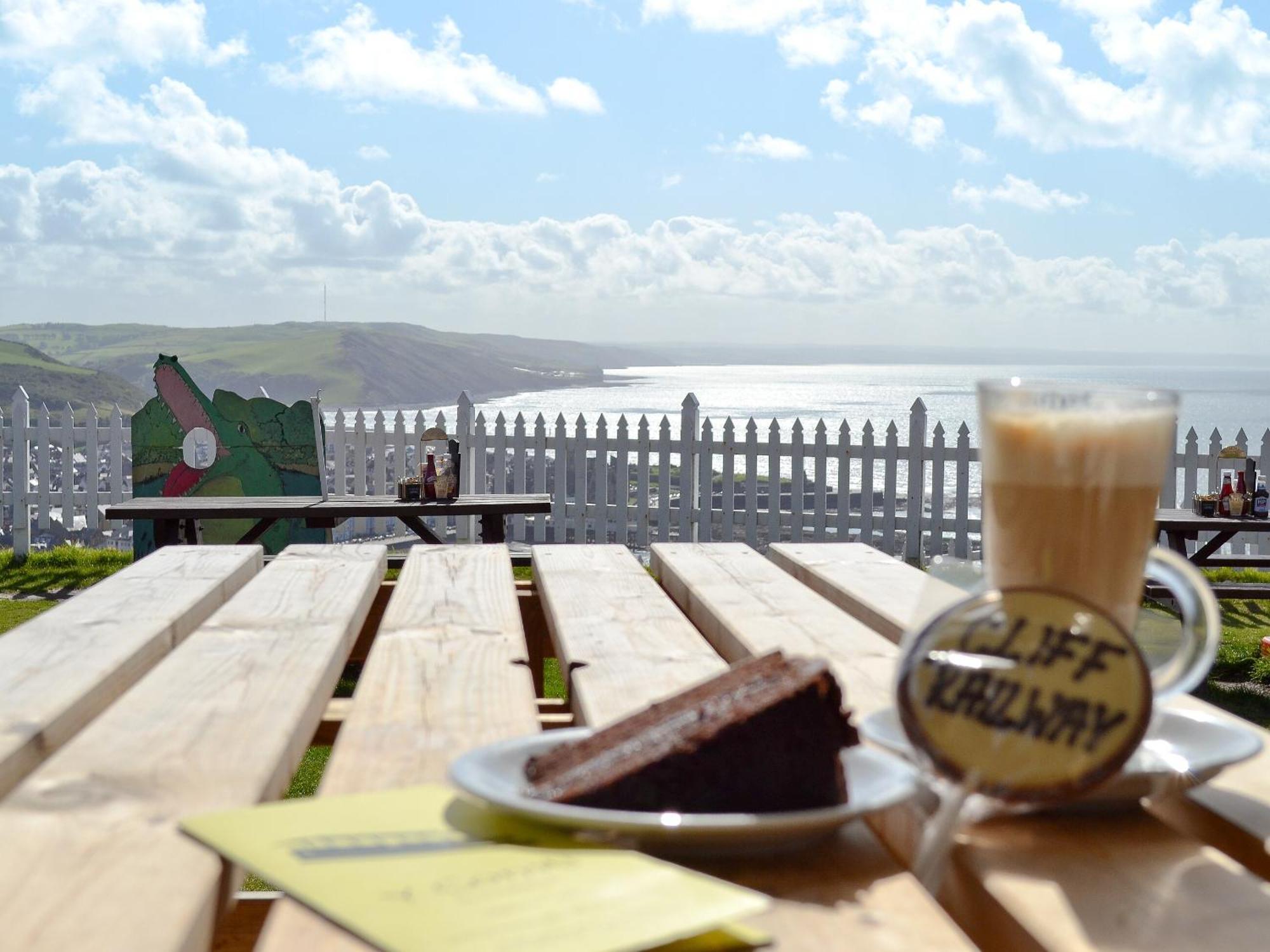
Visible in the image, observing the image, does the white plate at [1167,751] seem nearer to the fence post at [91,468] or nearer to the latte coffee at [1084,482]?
the latte coffee at [1084,482]

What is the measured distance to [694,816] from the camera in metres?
0.74

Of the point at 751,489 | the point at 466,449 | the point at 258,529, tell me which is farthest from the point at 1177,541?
the point at 466,449

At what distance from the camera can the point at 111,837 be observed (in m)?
0.83

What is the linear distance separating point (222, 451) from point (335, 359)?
115 feet

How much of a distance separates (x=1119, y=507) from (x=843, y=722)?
28 cm

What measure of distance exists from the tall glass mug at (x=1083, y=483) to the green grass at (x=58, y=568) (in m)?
8.37

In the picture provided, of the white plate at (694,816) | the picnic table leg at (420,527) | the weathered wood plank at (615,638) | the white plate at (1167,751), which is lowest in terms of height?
the picnic table leg at (420,527)

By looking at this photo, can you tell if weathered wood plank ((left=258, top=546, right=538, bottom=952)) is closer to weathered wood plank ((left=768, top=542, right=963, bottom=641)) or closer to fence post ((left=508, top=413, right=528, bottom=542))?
weathered wood plank ((left=768, top=542, right=963, bottom=641))

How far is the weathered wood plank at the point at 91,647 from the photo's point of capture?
114 cm

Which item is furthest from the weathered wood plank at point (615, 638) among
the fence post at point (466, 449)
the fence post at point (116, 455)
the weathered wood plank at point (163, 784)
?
the fence post at point (116, 455)

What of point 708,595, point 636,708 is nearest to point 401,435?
point 708,595

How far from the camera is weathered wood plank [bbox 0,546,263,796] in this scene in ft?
3.74

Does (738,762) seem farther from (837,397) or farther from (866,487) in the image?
(837,397)

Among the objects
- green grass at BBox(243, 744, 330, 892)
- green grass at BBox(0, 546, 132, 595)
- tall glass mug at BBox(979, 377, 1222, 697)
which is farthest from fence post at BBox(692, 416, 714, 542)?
tall glass mug at BBox(979, 377, 1222, 697)
